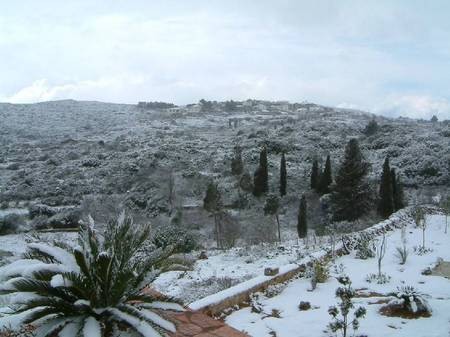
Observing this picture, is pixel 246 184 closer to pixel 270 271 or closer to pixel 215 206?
pixel 215 206

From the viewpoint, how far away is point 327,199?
3006 cm

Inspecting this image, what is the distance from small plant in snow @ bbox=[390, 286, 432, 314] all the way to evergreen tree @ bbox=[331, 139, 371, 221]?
2050cm

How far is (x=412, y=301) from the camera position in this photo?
600 centimetres

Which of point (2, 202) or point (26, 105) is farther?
point (26, 105)

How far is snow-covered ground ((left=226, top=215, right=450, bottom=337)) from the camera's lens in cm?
553

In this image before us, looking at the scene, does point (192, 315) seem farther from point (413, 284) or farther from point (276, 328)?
point (413, 284)

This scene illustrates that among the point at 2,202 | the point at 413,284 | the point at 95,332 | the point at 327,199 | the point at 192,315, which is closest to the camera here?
the point at 95,332

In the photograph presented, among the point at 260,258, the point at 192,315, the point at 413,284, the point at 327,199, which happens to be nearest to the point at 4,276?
the point at 192,315

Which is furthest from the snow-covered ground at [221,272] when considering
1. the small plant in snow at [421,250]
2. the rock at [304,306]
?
the small plant in snow at [421,250]

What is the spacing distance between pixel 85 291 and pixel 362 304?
160 inches

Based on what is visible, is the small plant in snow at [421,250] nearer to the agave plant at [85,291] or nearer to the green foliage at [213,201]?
the agave plant at [85,291]

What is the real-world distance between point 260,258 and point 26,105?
369 feet

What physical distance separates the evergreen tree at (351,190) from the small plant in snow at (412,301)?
67.2ft

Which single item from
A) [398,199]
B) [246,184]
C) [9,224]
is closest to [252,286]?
[398,199]
